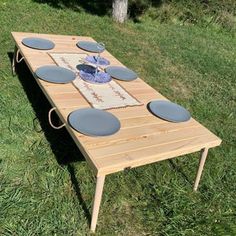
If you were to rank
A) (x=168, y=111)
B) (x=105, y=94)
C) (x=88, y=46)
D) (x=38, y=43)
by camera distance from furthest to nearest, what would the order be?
(x=88, y=46) → (x=38, y=43) → (x=105, y=94) → (x=168, y=111)

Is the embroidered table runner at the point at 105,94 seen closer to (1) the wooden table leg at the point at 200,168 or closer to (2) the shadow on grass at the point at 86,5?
(1) the wooden table leg at the point at 200,168

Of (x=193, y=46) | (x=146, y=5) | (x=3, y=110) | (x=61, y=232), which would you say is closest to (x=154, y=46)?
(x=193, y=46)

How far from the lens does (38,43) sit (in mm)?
5043

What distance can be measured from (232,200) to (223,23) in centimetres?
737

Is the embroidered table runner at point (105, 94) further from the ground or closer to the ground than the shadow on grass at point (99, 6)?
further from the ground

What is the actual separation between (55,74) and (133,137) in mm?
1380

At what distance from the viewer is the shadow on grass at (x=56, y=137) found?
3832mm

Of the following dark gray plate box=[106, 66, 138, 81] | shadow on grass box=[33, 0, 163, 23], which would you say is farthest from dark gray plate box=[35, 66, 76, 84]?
shadow on grass box=[33, 0, 163, 23]

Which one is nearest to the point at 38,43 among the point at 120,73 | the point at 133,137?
the point at 120,73

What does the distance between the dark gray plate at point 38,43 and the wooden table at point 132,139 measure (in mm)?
684

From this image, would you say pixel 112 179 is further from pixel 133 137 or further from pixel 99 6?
pixel 99 6

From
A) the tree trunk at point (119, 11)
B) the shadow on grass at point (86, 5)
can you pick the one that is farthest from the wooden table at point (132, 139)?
the shadow on grass at point (86, 5)

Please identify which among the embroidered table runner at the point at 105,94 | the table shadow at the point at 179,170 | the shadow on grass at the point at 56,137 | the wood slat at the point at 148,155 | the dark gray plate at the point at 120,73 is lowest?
the table shadow at the point at 179,170

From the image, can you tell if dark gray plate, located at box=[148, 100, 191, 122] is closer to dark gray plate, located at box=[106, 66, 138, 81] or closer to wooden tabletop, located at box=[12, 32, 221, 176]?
wooden tabletop, located at box=[12, 32, 221, 176]
